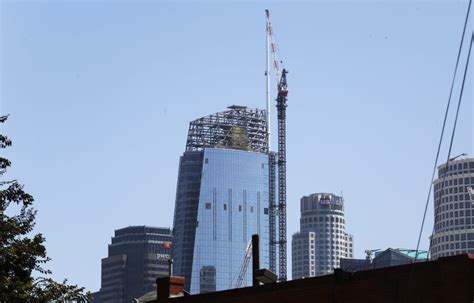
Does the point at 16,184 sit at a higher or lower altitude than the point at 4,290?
higher

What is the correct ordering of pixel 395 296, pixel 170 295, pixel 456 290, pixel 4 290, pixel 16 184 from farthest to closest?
pixel 170 295, pixel 16 184, pixel 4 290, pixel 395 296, pixel 456 290

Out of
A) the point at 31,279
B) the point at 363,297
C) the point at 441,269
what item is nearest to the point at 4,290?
the point at 31,279

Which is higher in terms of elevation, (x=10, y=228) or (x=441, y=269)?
(x=10, y=228)

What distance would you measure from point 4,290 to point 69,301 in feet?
10.4

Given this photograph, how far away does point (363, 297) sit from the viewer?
45.1m

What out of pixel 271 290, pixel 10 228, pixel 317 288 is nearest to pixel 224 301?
pixel 271 290

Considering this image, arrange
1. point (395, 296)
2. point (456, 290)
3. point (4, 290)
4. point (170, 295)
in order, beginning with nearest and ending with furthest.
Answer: point (456, 290), point (395, 296), point (4, 290), point (170, 295)

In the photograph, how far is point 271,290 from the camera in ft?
164

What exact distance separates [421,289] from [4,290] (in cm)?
1617

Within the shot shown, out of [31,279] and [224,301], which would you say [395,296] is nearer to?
[224,301]

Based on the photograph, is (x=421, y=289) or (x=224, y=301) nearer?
(x=421, y=289)

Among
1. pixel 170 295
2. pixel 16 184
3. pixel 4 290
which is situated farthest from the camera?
pixel 170 295

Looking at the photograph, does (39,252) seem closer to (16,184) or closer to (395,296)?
(16,184)

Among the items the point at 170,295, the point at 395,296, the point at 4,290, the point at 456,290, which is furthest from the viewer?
the point at 170,295
